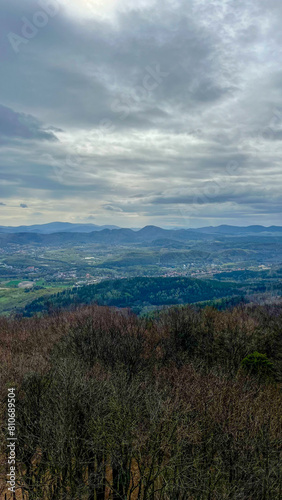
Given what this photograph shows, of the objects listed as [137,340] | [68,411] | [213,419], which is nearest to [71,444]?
[68,411]

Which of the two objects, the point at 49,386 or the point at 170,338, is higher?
the point at 49,386

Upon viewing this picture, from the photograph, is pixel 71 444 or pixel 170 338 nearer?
pixel 71 444

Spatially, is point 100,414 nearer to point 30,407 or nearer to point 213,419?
point 30,407

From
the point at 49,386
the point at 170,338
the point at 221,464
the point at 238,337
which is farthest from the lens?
the point at 170,338

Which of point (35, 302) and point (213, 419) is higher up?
point (213, 419)

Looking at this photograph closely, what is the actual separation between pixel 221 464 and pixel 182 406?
3783mm

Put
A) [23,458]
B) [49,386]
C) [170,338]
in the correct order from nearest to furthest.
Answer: [23,458] < [49,386] < [170,338]

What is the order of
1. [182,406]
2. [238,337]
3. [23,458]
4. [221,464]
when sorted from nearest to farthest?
1. [221,464]
2. [23,458]
3. [182,406]
4. [238,337]

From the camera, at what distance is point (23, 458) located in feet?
47.1

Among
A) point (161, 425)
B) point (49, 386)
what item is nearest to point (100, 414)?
point (161, 425)

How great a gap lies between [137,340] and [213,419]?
17.6 m

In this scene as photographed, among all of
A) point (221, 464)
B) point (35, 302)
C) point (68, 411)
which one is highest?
point (68, 411)

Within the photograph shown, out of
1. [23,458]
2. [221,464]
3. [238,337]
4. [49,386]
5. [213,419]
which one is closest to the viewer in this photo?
[221,464]

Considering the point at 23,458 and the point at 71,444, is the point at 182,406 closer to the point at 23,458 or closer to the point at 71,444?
the point at 71,444
